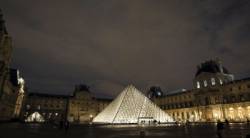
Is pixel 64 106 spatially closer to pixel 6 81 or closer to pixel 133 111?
pixel 6 81

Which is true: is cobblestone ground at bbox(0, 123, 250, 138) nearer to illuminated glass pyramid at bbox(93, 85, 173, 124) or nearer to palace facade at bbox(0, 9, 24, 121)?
illuminated glass pyramid at bbox(93, 85, 173, 124)

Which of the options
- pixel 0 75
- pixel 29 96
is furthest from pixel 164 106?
pixel 0 75

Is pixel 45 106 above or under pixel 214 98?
under

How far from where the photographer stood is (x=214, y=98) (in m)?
53.8

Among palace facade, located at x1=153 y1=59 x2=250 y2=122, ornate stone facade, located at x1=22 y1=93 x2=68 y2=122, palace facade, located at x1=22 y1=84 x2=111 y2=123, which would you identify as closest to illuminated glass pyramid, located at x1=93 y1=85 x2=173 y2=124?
palace facade, located at x1=153 y1=59 x2=250 y2=122

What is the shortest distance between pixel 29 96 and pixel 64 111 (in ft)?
42.6

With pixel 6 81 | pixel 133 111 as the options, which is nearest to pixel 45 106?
pixel 6 81

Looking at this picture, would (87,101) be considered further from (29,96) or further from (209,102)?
(209,102)

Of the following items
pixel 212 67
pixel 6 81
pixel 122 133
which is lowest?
pixel 122 133

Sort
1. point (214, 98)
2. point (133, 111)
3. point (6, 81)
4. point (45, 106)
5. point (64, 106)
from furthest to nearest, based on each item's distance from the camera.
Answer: point (64, 106) < point (45, 106) < point (214, 98) < point (6, 81) < point (133, 111)

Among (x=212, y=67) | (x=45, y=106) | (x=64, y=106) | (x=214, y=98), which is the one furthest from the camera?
(x=64, y=106)

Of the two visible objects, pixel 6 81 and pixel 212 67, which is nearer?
pixel 6 81

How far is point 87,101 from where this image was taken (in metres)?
75.8

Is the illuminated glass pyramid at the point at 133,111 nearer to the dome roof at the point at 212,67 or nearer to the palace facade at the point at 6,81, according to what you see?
the palace facade at the point at 6,81
